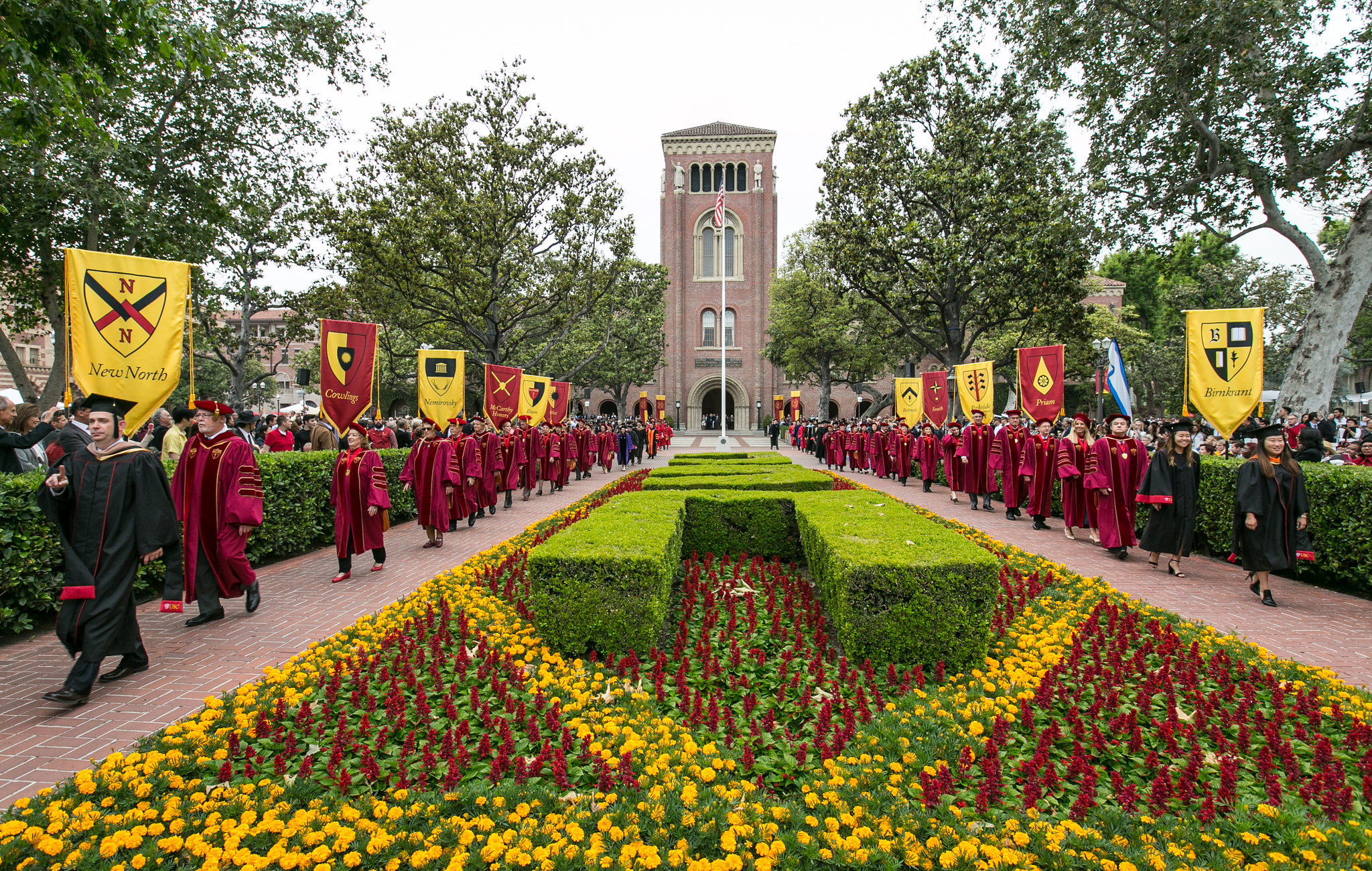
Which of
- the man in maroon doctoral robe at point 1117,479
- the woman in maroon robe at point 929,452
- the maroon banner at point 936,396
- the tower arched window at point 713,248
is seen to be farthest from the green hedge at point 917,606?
the tower arched window at point 713,248

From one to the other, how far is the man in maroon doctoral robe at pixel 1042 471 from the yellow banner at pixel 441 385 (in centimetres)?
939

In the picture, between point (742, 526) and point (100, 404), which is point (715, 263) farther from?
point (100, 404)

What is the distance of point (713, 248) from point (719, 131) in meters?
8.52

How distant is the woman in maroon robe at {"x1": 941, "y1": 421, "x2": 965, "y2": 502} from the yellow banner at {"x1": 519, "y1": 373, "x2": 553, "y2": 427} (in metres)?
9.13

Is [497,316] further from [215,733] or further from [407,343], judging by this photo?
[215,733]

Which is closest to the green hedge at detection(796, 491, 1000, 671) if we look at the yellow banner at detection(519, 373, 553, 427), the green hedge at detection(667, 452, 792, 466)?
the green hedge at detection(667, 452, 792, 466)

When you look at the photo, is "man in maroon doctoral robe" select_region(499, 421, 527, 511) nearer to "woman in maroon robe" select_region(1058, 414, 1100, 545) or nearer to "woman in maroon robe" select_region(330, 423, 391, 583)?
"woman in maroon robe" select_region(330, 423, 391, 583)

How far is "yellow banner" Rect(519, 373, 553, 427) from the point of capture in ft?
51.7

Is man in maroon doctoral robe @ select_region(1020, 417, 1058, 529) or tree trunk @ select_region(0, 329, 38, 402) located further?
tree trunk @ select_region(0, 329, 38, 402)

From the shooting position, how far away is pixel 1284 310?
36.6 m

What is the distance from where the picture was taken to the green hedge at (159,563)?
199 inches

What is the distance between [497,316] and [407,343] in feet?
40.8

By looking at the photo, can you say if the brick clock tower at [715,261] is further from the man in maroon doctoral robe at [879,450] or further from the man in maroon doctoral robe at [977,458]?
the man in maroon doctoral robe at [977,458]

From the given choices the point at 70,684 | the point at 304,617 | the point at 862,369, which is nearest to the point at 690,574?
the point at 304,617
